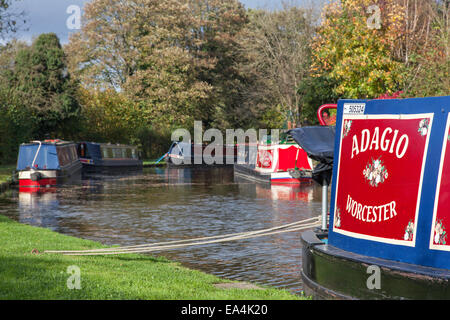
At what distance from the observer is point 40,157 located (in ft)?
105

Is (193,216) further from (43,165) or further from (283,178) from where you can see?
(43,165)

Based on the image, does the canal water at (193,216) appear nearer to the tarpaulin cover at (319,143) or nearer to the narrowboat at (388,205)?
the tarpaulin cover at (319,143)

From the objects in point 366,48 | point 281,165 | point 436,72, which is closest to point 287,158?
point 281,165

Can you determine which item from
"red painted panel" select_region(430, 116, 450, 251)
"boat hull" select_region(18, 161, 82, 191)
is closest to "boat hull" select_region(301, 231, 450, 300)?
"red painted panel" select_region(430, 116, 450, 251)

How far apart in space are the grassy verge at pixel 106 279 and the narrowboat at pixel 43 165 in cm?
1852

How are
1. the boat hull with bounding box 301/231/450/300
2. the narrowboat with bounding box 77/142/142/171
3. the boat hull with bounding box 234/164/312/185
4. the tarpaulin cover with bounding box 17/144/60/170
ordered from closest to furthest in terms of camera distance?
the boat hull with bounding box 301/231/450/300
the boat hull with bounding box 234/164/312/185
the tarpaulin cover with bounding box 17/144/60/170
the narrowboat with bounding box 77/142/142/171

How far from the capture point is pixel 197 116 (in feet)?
187

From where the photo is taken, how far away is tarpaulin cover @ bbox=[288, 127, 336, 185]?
24.8 ft

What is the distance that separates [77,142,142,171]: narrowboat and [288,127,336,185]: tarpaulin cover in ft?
124

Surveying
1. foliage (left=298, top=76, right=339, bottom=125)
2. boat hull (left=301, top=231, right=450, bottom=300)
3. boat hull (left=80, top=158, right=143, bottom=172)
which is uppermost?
foliage (left=298, top=76, right=339, bottom=125)

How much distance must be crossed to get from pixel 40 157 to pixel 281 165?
519 inches

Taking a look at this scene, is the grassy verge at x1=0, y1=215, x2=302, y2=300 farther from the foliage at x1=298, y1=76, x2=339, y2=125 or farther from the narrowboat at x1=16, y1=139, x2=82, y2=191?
the foliage at x1=298, y1=76, x2=339, y2=125

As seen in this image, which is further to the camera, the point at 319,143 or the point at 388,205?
the point at 319,143

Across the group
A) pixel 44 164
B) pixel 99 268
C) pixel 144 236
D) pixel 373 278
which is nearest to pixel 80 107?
pixel 44 164
